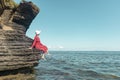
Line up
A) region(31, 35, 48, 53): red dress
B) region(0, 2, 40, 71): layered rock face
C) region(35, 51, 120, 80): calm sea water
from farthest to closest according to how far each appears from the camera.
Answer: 1. region(35, 51, 120, 80): calm sea water
2. region(31, 35, 48, 53): red dress
3. region(0, 2, 40, 71): layered rock face

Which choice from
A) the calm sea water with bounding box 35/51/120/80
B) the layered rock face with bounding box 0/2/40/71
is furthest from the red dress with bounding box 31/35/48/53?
the calm sea water with bounding box 35/51/120/80

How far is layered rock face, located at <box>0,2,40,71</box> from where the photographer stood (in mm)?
18062

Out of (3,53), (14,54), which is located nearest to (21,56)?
(14,54)

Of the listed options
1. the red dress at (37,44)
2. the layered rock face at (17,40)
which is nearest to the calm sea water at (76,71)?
the red dress at (37,44)

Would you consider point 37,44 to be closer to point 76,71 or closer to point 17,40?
point 17,40

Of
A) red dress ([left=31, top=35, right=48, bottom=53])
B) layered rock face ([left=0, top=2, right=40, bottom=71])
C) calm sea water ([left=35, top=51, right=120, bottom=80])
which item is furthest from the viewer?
calm sea water ([left=35, top=51, right=120, bottom=80])

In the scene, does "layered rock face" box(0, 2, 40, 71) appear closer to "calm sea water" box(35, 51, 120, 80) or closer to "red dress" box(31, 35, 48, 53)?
"red dress" box(31, 35, 48, 53)

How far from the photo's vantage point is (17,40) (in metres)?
20.1

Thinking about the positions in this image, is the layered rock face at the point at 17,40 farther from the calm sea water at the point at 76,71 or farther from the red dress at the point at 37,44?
the calm sea water at the point at 76,71

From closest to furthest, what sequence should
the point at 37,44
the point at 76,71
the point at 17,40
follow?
the point at 17,40
the point at 37,44
the point at 76,71

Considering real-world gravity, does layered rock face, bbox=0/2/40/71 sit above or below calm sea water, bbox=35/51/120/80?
above

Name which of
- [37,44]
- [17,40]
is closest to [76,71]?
[37,44]

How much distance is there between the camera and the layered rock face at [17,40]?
1806 cm

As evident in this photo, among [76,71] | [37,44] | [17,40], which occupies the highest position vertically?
[17,40]
